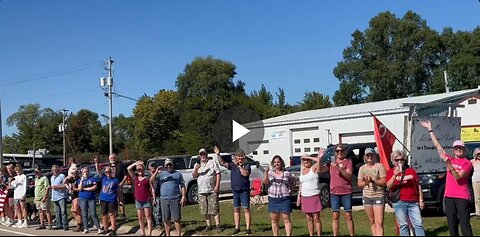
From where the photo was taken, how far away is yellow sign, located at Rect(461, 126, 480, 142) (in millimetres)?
30469

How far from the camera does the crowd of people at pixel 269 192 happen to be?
9844 millimetres

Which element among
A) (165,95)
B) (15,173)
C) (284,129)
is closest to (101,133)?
(165,95)

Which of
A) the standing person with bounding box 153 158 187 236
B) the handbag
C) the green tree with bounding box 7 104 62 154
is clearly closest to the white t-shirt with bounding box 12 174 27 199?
the standing person with bounding box 153 158 187 236

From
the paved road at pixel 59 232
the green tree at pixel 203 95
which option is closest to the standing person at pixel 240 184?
the paved road at pixel 59 232

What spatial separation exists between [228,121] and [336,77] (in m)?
12.4

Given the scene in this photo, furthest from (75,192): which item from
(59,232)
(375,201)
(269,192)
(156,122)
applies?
(156,122)

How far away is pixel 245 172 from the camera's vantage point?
12.6 metres

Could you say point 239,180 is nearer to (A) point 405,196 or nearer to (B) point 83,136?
(A) point 405,196

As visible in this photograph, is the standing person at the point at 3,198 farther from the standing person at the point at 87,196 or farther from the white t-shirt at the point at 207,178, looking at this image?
the white t-shirt at the point at 207,178

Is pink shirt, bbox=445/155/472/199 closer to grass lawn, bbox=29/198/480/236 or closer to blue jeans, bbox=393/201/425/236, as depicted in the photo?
blue jeans, bbox=393/201/425/236

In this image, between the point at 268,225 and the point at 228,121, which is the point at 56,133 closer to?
the point at 228,121

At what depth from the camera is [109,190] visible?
13938 millimetres

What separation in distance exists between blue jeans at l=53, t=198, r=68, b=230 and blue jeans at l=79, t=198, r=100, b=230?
1.16m

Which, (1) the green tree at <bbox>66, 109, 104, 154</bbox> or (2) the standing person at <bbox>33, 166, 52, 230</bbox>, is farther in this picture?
(1) the green tree at <bbox>66, 109, 104, 154</bbox>
